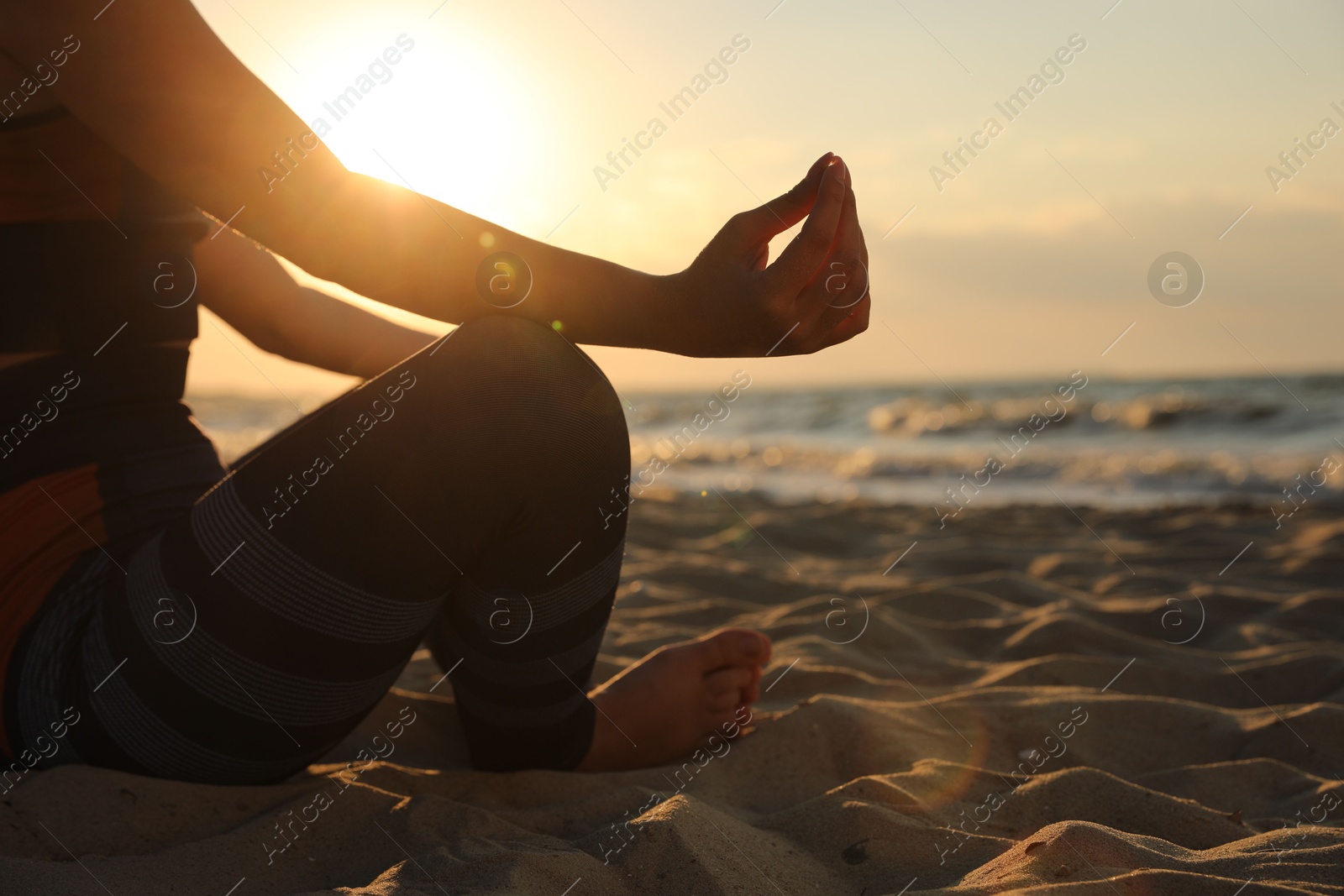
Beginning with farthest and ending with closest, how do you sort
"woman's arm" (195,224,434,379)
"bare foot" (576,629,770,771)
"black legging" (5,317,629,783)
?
"woman's arm" (195,224,434,379)
"bare foot" (576,629,770,771)
"black legging" (5,317,629,783)

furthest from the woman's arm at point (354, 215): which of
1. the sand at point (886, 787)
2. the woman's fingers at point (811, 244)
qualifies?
the sand at point (886, 787)

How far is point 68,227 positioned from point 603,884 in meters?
1.03

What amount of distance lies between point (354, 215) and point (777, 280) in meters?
0.45

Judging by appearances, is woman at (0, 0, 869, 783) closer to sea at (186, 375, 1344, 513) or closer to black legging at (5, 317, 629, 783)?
black legging at (5, 317, 629, 783)

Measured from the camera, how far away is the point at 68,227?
1.18 metres

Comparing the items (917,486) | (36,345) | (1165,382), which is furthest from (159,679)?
(1165,382)

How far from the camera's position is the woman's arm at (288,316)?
5.58 ft

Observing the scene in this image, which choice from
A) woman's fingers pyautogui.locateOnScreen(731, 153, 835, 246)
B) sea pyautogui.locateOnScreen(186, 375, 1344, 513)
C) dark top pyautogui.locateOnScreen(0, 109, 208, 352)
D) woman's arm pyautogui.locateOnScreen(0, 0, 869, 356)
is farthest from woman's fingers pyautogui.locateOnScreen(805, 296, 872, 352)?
sea pyautogui.locateOnScreen(186, 375, 1344, 513)

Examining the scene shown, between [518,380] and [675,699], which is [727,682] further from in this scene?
[518,380]

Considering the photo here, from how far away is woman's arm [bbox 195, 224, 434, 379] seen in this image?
5.58 ft

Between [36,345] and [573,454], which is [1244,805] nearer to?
[573,454]

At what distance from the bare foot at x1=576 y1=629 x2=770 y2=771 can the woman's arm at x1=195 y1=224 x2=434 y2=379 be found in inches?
30.4

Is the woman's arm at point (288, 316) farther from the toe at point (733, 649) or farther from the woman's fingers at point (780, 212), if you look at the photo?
the woman's fingers at point (780, 212)

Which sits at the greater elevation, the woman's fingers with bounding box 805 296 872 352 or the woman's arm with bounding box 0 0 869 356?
the woman's arm with bounding box 0 0 869 356
